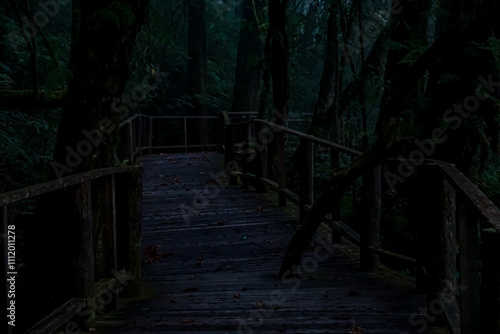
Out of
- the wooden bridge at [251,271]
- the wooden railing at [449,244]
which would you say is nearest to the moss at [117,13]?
the wooden bridge at [251,271]

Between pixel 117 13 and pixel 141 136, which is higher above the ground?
pixel 117 13

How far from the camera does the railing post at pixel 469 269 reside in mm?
2336

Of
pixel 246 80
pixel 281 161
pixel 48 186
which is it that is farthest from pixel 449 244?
pixel 246 80

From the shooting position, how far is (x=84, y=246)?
3506 millimetres

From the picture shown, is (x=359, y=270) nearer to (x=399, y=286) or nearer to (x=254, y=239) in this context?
(x=399, y=286)

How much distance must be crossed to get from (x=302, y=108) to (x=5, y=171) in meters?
21.7

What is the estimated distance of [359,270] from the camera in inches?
204

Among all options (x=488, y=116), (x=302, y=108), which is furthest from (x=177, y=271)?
(x=302, y=108)

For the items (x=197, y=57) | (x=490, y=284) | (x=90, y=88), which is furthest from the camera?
(x=197, y=57)

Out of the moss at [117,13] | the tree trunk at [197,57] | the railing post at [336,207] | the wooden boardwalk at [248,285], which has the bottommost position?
the wooden boardwalk at [248,285]

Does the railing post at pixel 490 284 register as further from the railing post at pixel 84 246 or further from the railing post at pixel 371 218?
the railing post at pixel 371 218

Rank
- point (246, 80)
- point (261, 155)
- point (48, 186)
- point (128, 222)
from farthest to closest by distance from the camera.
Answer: point (246, 80), point (261, 155), point (128, 222), point (48, 186)

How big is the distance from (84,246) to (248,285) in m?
1.91

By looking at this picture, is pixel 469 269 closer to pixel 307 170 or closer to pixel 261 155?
pixel 307 170
